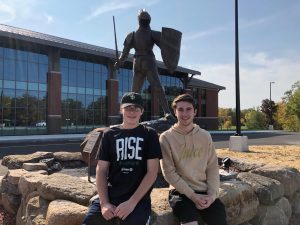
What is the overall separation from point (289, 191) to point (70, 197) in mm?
3569

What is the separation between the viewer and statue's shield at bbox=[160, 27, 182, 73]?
7227 mm

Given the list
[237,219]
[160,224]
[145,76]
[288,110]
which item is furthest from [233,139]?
[288,110]

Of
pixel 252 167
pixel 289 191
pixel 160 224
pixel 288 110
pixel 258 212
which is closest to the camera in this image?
pixel 160 224

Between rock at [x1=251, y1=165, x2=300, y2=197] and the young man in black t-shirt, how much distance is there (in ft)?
10.4

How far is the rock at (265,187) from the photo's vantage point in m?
5.09

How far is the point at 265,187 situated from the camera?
16.8 ft

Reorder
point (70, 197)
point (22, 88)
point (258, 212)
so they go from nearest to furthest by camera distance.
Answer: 1. point (70, 197)
2. point (258, 212)
3. point (22, 88)

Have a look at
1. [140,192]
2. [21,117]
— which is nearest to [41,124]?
[21,117]

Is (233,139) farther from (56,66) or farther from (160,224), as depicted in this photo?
(56,66)

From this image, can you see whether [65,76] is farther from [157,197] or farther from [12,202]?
[157,197]

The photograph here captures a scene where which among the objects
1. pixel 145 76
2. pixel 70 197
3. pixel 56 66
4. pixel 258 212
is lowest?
pixel 258 212

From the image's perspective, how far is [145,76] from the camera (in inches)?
311

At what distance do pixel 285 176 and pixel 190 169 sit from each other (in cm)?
282

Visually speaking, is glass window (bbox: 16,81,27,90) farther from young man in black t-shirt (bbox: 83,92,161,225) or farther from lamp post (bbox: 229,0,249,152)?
young man in black t-shirt (bbox: 83,92,161,225)
